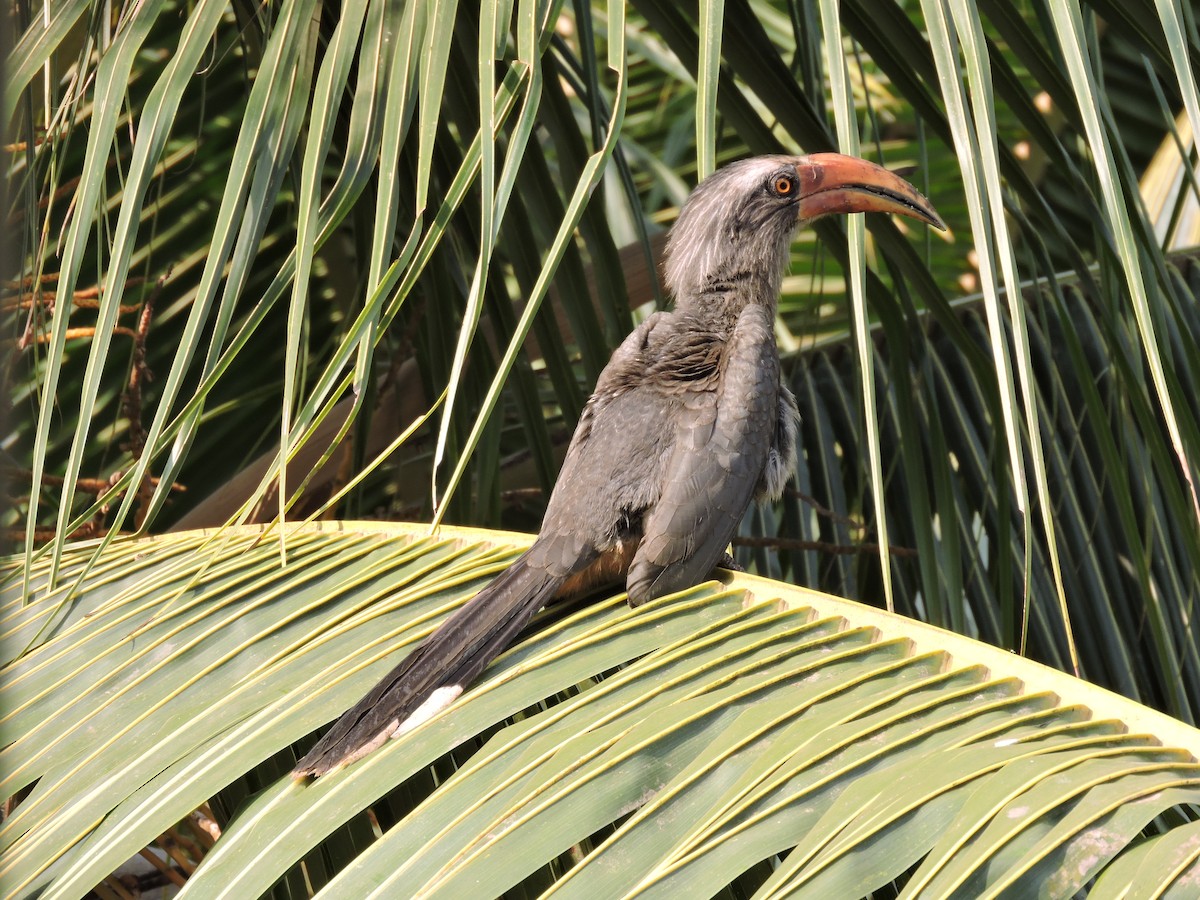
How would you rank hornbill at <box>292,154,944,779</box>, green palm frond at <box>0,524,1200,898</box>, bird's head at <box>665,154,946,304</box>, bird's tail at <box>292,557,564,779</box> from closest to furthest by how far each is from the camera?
green palm frond at <box>0,524,1200,898</box> → bird's tail at <box>292,557,564,779</box> → hornbill at <box>292,154,944,779</box> → bird's head at <box>665,154,946,304</box>

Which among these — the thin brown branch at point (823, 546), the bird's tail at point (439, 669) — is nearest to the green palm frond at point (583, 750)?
the bird's tail at point (439, 669)

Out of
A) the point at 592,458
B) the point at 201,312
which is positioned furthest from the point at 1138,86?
the point at 201,312

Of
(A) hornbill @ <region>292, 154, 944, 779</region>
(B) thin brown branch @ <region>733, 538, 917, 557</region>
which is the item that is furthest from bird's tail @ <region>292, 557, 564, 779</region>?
(B) thin brown branch @ <region>733, 538, 917, 557</region>

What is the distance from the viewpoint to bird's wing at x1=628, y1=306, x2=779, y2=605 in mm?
2572

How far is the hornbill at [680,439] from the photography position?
2.13m

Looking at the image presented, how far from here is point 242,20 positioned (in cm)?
302

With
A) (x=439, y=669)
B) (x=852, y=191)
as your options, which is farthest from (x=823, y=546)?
(x=439, y=669)

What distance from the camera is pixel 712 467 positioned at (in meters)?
2.85

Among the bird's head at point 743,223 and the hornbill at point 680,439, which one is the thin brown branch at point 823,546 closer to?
the hornbill at point 680,439

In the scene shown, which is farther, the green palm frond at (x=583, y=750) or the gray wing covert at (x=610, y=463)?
the gray wing covert at (x=610, y=463)

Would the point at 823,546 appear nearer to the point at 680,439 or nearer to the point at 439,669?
the point at 680,439

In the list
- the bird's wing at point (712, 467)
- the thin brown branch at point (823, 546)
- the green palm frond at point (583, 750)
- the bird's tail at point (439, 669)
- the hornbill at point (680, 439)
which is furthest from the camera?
the thin brown branch at point (823, 546)

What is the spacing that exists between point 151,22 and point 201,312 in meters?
0.55

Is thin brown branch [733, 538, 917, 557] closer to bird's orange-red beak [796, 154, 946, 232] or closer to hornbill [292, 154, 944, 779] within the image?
hornbill [292, 154, 944, 779]
